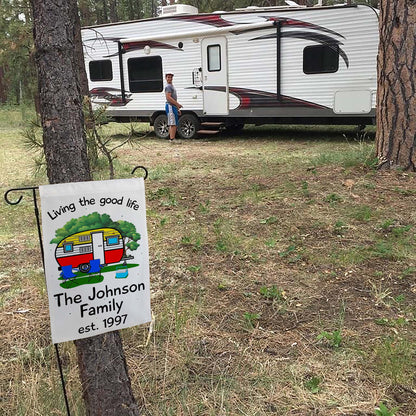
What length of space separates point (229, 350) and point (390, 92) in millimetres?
4280

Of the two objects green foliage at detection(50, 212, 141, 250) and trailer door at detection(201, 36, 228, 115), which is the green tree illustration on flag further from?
trailer door at detection(201, 36, 228, 115)

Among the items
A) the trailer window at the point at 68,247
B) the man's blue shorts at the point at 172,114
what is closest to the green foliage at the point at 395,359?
the trailer window at the point at 68,247

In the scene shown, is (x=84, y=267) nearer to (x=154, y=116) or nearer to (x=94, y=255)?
(x=94, y=255)

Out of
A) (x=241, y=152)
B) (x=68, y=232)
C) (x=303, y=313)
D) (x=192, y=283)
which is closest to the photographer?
(x=68, y=232)

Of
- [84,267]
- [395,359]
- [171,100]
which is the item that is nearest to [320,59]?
[171,100]

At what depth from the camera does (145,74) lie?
11.1 meters

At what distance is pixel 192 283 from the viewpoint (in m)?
3.29

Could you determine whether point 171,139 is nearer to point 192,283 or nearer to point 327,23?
point 327,23

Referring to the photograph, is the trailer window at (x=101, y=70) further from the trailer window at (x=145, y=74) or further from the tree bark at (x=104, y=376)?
the tree bark at (x=104, y=376)

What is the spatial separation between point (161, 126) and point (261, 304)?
8989 millimetres

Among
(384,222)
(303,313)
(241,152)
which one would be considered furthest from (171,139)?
(303,313)

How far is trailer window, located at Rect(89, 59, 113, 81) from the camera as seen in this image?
1152 centimetres

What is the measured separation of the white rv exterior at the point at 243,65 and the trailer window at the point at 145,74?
25 millimetres

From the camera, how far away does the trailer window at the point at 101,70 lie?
1152 centimetres
